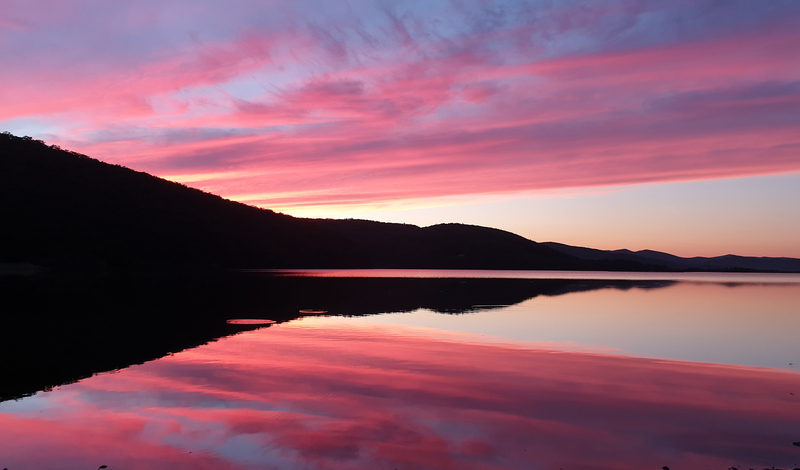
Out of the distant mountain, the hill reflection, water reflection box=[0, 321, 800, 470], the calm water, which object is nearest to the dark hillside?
the distant mountain

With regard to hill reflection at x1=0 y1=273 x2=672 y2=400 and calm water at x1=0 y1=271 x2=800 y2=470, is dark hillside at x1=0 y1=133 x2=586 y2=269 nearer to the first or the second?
hill reflection at x1=0 y1=273 x2=672 y2=400

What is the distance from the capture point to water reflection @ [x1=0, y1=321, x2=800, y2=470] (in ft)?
30.1

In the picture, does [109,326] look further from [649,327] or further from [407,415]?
[649,327]

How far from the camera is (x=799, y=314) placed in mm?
37281

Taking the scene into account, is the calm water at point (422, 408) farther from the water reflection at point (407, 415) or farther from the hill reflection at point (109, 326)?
the hill reflection at point (109, 326)

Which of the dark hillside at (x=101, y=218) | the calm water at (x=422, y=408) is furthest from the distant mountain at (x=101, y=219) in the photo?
the calm water at (x=422, y=408)

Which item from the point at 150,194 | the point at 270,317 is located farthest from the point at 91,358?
the point at 150,194

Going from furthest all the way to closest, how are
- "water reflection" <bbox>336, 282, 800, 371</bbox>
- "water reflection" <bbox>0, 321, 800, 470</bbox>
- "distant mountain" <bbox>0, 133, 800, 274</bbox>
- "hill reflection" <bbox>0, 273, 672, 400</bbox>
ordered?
"distant mountain" <bbox>0, 133, 800, 274</bbox> → "water reflection" <bbox>336, 282, 800, 371</bbox> → "hill reflection" <bbox>0, 273, 672, 400</bbox> → "water reflection" <bbox>0, 321, 800, 470</bbox>

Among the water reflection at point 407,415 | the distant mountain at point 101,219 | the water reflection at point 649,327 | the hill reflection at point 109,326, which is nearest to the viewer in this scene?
the water reflection at point 407,415

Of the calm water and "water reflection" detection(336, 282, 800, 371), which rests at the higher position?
"water reflection" detection(336, 282, 800, 371)

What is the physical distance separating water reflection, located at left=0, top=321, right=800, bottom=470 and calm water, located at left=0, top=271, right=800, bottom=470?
49 mm

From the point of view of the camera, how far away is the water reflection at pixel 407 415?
919 cm

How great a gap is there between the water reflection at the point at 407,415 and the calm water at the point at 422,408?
5 centimetres

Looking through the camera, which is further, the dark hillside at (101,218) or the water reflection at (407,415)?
the dark hillside at (101,218)
